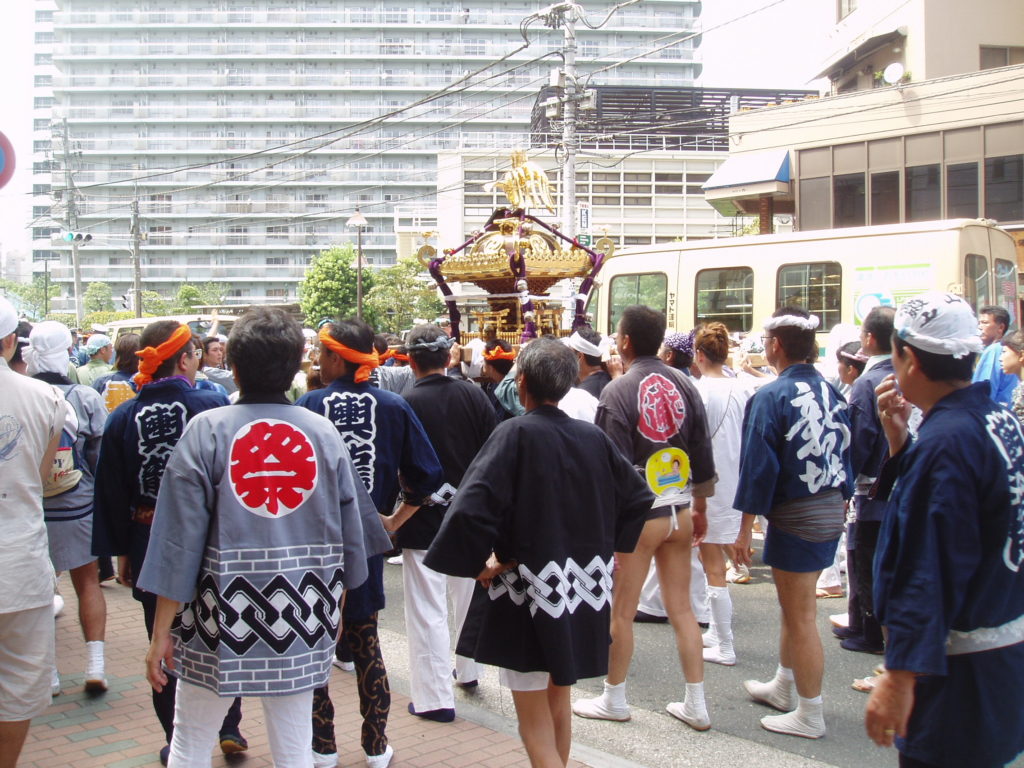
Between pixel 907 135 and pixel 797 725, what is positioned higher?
pixel 907 135

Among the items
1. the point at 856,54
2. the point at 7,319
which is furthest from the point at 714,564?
the point at 856,54

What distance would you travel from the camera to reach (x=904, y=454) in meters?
2.66

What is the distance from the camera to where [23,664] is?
3656 millimetres

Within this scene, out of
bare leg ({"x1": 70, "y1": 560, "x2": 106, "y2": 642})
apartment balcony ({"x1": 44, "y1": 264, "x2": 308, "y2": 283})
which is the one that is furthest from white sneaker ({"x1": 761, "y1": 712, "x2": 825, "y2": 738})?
apartment balcony ({"x1": 44, "y1": 264, "x2": 308, "y2": 283})

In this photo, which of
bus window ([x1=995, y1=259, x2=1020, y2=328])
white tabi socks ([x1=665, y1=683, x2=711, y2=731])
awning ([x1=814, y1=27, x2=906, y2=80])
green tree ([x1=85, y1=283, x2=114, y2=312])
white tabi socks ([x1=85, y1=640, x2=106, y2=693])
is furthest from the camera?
green tree ([x1=85, y1=283, x2=114, y2=312])

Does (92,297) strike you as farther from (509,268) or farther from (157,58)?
(509,268)

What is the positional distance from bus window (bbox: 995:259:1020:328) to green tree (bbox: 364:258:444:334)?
32780 mm

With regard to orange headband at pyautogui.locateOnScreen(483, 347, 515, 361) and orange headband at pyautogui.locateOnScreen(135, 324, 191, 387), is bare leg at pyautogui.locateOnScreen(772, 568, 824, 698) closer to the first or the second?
orange headband at pyautogui.locateOnScreen(135, 324, 191, 387)

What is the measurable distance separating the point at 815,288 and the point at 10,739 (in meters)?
10.8

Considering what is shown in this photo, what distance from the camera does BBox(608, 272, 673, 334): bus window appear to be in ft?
46.4

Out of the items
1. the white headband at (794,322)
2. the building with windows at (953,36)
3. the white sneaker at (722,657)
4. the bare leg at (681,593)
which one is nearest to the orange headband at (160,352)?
the bare leg at (681,593)

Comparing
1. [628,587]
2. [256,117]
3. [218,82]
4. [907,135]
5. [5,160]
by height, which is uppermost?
[218,82]

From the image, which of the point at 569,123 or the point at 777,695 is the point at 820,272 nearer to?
the point at 569,123

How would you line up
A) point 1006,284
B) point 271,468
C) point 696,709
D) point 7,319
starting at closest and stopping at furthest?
point 271,468
point 7,319
point 696,709
point 1006,284
